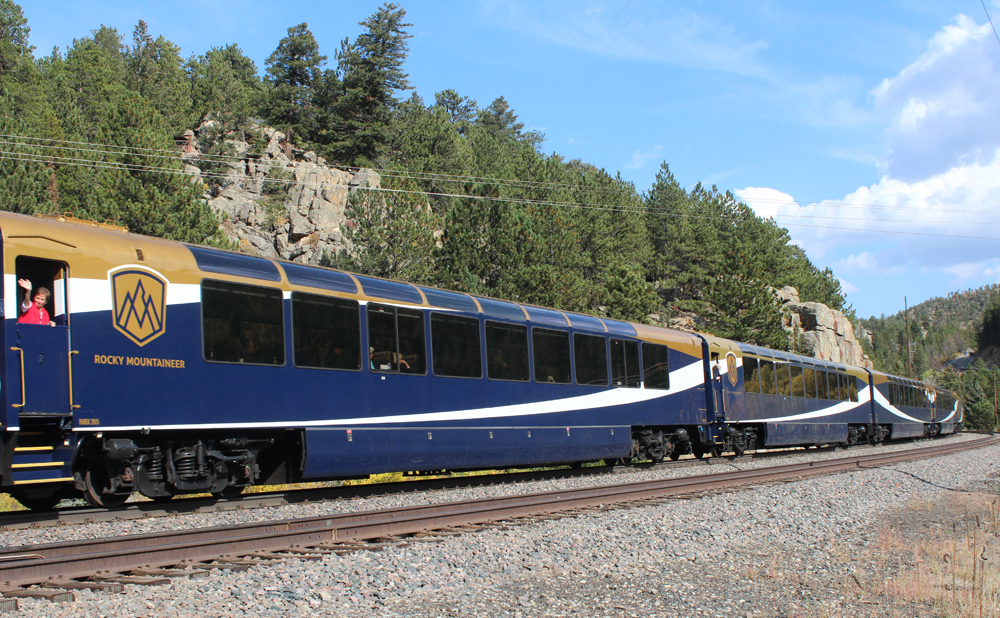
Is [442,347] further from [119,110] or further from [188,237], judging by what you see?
[119,110]

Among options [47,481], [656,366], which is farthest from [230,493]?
[656,366]

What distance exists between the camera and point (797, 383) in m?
23.6

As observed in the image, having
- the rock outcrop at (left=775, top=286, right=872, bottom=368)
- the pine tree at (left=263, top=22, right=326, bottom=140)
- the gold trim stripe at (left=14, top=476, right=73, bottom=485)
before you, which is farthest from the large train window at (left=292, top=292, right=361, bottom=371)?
the rock outcrop at (left=775, top=286, right=872, bottom=368)

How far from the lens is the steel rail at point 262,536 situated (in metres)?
5.69

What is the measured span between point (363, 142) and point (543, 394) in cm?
5126

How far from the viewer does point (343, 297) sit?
10.6 meters

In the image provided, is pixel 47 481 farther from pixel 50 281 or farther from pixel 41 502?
pixel 50 281

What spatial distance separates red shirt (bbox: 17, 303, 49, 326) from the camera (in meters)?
7.42

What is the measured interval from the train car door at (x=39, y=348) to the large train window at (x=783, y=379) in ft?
63.2

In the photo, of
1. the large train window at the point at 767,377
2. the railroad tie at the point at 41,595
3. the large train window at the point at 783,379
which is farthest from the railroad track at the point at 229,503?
the large train window at the point at 783,379

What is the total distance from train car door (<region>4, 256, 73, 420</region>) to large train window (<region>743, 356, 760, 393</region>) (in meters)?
16.8

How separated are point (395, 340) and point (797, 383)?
16456 mm

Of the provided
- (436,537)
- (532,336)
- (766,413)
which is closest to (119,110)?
(532,336)

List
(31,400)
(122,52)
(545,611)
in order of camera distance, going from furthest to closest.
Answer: (122,52), (31,400), (545,611)
